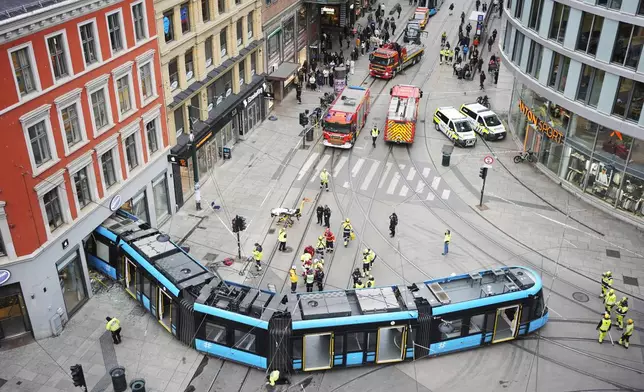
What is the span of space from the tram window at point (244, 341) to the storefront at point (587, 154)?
1013 inches

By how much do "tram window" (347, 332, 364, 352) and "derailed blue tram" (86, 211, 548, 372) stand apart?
0.14ft

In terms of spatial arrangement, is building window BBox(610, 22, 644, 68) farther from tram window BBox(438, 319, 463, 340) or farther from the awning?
the awning

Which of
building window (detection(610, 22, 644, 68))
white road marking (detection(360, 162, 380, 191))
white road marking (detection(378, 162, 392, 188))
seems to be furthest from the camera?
white road marking (detection(378, 162, 392, 188))

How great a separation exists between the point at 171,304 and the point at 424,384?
38.3 ft

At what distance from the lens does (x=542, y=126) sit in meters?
44.5

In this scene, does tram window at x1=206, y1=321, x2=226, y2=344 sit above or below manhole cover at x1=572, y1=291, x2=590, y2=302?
above

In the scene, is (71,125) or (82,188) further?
(82,188)

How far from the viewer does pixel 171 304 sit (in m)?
28.4

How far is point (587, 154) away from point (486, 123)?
34.7ft

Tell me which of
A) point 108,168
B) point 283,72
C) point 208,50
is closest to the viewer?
point 108,168

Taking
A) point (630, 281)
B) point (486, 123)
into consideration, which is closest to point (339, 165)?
point (486, 123)

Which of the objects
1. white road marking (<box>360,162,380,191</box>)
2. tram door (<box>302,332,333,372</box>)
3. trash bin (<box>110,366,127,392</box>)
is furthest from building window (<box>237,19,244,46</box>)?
trash bin (<box>110,366,127,392</box>)

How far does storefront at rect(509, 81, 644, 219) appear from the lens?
127 feet

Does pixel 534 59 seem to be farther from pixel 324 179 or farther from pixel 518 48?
pixel 324 179
